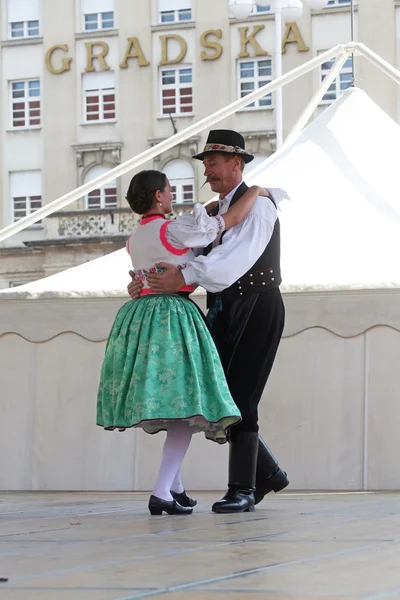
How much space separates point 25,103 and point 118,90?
9.47 feet

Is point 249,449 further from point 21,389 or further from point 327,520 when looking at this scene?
point 21,389

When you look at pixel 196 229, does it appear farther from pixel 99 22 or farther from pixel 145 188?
pixel 99 22

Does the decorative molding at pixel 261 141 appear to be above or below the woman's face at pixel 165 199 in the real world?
above

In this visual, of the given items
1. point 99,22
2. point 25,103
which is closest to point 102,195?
point 25,103

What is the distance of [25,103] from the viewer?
3834cm

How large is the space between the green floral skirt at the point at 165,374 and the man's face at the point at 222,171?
0.53 meters

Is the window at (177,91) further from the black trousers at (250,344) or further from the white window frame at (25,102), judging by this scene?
the black trousers at (250,344)

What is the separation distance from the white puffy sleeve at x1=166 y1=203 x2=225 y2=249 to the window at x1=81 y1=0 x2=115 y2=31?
33.5m

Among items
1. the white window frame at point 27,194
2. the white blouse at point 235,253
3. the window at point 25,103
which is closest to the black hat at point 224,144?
the white blouse at point 235,253

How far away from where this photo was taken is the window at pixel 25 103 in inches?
1506

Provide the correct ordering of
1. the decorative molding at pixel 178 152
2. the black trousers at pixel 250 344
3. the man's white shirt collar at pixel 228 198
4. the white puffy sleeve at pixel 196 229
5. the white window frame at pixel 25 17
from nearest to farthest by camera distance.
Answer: the white puffy sleeve at pixel 196 229
the black trousers at pixel 250 344
the man's white shirt collar at pixel 228 198
the decorative molding at pixel 178 152
the white window frame at pixel 25 17

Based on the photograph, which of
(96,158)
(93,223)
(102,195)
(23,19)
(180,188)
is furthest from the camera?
(23,19)

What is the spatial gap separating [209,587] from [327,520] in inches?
70.7

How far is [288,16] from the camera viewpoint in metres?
20.6
